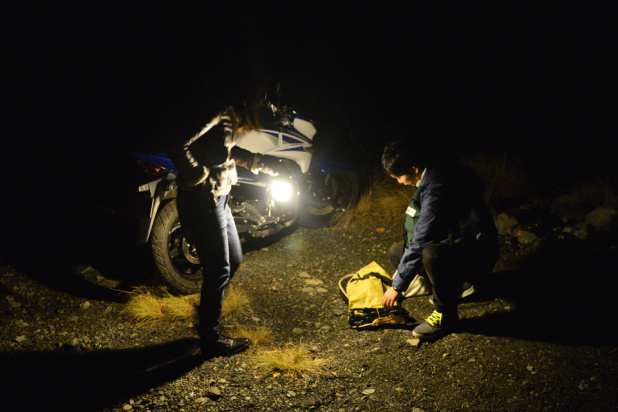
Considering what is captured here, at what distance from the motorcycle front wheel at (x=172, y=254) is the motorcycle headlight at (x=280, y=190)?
1200mm

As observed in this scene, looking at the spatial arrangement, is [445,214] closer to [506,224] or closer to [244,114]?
[244,114]

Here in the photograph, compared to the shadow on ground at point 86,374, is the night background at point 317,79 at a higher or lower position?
higher

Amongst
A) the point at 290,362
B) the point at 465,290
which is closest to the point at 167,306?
the point at 290,362

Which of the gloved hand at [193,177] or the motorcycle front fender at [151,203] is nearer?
the gloved hand at [193,177]

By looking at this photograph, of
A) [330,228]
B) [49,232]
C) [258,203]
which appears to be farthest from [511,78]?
[49,232]

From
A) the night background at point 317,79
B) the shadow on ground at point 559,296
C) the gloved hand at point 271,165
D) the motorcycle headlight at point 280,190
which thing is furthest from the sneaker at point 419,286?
the motorcycle headlight at point 280,190

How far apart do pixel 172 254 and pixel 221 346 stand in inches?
46.5

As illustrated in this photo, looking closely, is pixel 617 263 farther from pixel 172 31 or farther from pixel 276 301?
pixel 172 31

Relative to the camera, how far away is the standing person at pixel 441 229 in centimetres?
262

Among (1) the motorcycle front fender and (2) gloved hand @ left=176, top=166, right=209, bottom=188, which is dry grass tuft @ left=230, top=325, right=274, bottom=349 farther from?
(2) gloved hand @ left=176, top=166, right=209, bottom=188

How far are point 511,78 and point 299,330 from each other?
7963 mm

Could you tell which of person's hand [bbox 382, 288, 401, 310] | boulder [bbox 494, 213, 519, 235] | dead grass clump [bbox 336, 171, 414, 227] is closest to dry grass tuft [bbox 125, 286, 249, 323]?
person's hand [bbox 382, 288, 401, 310]

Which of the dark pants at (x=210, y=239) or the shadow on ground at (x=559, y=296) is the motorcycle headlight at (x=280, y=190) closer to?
the dark pants at (x=210, y=239)

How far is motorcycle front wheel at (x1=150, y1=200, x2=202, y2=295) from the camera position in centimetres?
329
